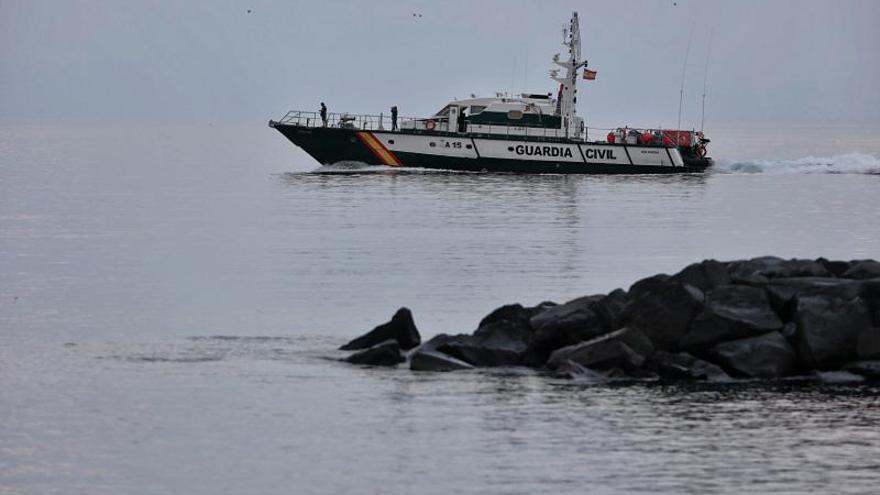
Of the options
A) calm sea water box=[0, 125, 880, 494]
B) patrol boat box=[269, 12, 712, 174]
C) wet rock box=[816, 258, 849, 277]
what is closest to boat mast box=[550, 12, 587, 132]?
patrol boat box=[269, 12, 712, 174]

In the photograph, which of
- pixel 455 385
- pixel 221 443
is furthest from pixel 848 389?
pixel 221 443

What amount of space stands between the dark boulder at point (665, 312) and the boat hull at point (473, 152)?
4999 cm

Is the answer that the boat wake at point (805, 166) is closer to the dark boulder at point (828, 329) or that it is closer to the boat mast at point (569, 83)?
the boat mast at point (569, 83)

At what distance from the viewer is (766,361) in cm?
2350

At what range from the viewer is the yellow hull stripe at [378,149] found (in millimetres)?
74750

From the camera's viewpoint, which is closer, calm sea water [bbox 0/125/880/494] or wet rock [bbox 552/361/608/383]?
calm sea water [bbox 0/125/880/494]

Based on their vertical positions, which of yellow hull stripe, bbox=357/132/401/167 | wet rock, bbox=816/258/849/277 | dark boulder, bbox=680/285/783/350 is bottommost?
dark boulder, bbox=680/285/783/350

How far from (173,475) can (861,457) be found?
8.40 metres

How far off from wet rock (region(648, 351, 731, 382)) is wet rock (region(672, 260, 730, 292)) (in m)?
1.80

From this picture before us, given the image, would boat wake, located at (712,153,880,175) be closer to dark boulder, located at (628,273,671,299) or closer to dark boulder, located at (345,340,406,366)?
dark boulder, located at (628,273,671,299)

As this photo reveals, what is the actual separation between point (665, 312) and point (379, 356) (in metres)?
4.62

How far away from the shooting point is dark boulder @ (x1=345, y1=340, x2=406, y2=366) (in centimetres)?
2458

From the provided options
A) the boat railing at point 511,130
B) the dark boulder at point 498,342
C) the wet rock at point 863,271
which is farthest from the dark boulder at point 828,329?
the boat railing at point 511,130

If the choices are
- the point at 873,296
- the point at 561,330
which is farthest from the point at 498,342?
the point at 873,296
